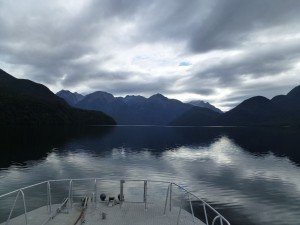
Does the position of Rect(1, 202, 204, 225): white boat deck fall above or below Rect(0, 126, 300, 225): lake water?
above

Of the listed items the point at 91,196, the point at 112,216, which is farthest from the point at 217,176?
the point at 112,216

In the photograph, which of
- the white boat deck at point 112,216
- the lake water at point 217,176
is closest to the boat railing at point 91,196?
the lake water at point 217,176

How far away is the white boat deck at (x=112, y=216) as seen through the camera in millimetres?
22109

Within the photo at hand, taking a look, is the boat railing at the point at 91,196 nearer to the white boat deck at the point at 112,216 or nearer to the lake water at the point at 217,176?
the lake water at the point at 217,176

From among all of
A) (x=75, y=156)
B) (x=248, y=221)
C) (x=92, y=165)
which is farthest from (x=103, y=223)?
(x=75, y=156)

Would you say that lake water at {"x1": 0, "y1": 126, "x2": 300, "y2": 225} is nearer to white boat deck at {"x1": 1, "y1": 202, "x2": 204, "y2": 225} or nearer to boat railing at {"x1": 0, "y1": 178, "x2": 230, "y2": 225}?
boat railing at {"x1": 0, "y1": 178, "x2": 230, "y2": 225}

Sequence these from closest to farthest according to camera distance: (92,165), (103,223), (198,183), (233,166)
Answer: (103,223) → (198,183) → (92,165) → (233,166)

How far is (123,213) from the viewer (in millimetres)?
24062

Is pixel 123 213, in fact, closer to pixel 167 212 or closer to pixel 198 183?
pixel 167 212

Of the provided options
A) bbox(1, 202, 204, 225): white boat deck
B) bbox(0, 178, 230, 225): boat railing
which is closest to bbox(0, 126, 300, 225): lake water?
bbox(0, 178, 230, 225): boat railing

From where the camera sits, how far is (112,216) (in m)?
23.4

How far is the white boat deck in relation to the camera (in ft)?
72.5

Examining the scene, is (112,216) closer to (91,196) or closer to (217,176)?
(91,196)

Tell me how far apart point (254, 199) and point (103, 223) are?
32.1 meters
